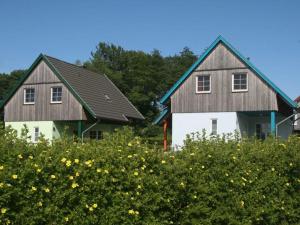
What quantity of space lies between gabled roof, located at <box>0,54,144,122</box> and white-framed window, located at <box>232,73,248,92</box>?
9.53 m

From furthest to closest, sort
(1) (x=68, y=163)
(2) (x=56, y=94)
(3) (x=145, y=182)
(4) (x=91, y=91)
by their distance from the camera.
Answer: (4) (x=91, y=91)
(2) (x=56, y=94)
(3) (x=145, y=182)
(1) (x=68, y=163)

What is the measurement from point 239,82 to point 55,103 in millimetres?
13040

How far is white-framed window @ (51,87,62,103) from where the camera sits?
1232 inches

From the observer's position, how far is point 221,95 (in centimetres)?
2702

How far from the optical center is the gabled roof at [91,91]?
30.7 meters

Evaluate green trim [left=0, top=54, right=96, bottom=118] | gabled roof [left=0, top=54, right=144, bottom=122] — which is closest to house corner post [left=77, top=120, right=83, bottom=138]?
gabled roof [left=0, top=54, right=144, bottom=122]

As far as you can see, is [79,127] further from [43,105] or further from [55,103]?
[43,105]

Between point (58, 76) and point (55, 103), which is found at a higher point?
point (58, 76)

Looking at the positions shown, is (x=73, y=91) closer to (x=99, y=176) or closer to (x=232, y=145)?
(x=232, y=145)

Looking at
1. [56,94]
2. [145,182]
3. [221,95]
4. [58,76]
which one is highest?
[58,76]

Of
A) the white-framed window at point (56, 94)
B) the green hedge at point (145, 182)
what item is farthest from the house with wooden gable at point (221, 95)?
the green hedge at point (145, 182)

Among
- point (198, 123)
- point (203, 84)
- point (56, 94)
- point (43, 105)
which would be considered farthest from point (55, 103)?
point (203, 84)

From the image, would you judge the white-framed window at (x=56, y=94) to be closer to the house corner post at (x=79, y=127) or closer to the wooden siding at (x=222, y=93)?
the house corner post at (x=79, y=127)

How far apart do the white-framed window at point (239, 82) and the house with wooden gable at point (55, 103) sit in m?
9.55
